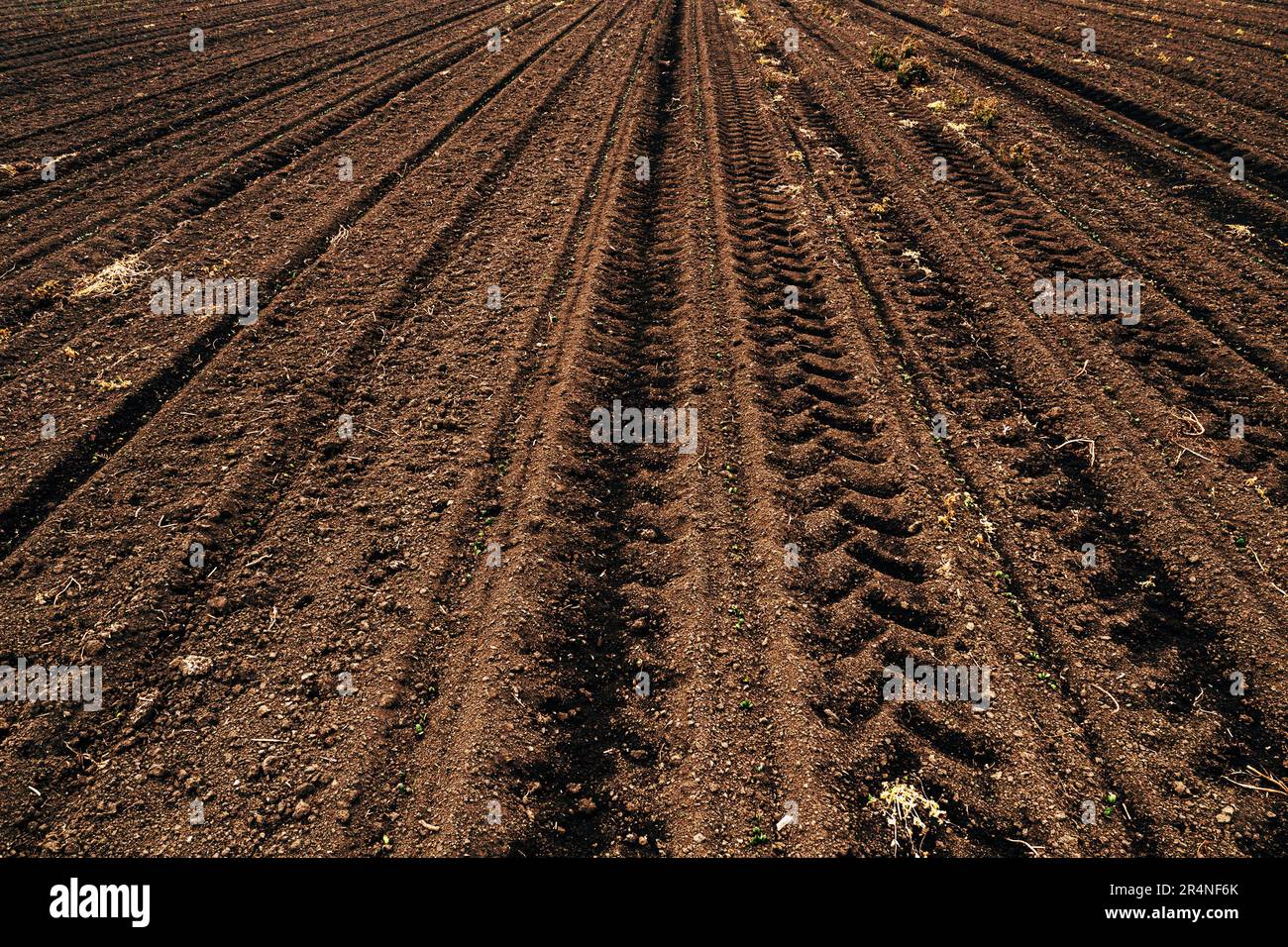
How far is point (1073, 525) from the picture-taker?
5.39 metres

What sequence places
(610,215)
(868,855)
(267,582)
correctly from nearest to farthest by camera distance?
(868,855)
(267,582)
(610,215)

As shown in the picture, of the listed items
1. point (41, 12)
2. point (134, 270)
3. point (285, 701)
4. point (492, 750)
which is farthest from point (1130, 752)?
point (41, 12)

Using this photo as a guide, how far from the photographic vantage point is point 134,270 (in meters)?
8.05

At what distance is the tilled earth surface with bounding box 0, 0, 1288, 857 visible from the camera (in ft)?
12.6

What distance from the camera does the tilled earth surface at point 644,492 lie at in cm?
383

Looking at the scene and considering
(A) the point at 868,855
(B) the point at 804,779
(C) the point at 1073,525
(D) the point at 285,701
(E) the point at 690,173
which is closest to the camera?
(A) the point at 868,855

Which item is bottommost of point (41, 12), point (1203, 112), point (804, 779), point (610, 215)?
point (804, 779)

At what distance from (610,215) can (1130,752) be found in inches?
324

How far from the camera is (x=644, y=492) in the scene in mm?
5699

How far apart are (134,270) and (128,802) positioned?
6.96 meters

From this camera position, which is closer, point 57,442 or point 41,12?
point 57,442

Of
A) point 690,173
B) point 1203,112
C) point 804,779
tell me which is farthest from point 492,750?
point 1203,112

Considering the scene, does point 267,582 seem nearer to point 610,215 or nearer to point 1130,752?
point 1130,752

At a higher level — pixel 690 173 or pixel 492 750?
pixel 690 173
